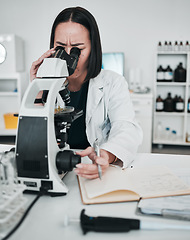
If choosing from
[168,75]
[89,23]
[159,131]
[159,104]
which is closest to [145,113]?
[159,104]

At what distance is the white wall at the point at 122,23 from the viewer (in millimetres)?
3539

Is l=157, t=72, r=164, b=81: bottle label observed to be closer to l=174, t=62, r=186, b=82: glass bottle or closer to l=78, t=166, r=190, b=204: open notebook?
l=174, t=62, r=186, b=82: glass bottle

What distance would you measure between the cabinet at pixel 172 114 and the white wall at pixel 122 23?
21cm

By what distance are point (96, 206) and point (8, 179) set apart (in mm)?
264

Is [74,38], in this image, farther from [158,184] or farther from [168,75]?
[168,75]

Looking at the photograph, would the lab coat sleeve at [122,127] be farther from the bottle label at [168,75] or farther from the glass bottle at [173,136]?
the glass bottle at [173,136]

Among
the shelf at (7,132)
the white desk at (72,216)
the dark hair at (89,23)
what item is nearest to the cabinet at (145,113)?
the shelf at (7,132)

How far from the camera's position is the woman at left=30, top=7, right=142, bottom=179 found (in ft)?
3.68

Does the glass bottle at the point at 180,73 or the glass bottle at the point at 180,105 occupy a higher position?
the glass bottle at the point at 180,73

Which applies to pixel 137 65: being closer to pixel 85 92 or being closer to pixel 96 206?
pixel 85 92

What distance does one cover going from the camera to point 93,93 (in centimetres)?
142

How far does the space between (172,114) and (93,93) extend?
2.30 m

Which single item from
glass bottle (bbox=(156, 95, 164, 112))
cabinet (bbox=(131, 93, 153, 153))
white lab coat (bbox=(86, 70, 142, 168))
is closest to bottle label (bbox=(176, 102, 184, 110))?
glass bottle (bbox=(156, 95, 164, 112))

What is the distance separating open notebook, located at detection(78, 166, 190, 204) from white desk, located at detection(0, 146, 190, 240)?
0.02 meters
